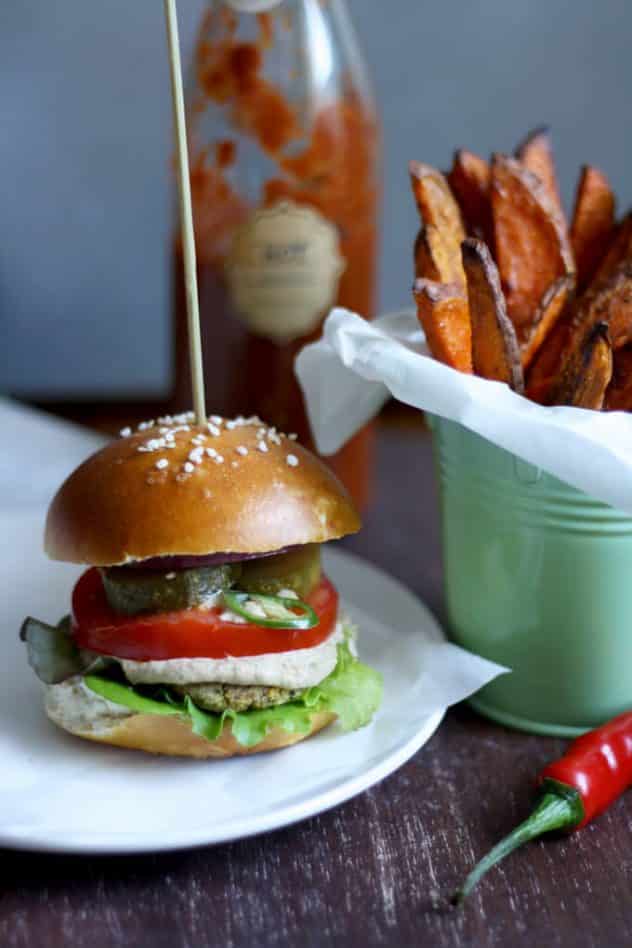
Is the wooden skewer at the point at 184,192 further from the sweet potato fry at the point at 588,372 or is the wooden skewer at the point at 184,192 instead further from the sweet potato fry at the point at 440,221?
the sweet potato fry at the point at 588,372

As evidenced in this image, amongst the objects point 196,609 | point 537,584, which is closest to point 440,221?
point 537,584

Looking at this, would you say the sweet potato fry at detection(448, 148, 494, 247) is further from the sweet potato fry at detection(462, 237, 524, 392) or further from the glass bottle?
the glass bottle

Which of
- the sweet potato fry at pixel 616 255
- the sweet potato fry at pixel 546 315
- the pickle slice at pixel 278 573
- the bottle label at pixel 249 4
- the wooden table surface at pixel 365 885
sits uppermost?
the bottle label at pixel 249 4

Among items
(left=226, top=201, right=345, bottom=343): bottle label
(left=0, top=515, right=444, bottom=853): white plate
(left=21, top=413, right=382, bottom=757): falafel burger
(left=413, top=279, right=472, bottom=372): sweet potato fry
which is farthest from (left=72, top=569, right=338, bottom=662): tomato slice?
(left=226, top=201, right=345, bottom=343): bottle label

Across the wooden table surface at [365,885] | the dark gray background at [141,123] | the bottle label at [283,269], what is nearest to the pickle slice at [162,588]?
the wooden table surface at [365,885]

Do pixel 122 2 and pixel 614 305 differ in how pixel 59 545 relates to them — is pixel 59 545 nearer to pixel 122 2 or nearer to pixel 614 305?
pixel 614 305
